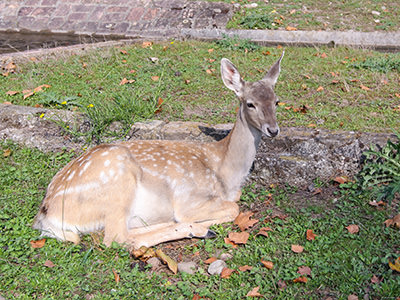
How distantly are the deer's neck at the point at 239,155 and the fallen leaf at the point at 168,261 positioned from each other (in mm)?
1054

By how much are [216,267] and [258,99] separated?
1628 mm

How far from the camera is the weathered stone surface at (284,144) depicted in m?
4.64

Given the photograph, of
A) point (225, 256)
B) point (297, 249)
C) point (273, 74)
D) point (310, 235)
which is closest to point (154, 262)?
point (225, 256)

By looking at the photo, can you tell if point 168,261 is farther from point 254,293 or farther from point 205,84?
point 205,84

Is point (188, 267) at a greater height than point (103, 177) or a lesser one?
lesser

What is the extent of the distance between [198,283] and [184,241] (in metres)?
0.64

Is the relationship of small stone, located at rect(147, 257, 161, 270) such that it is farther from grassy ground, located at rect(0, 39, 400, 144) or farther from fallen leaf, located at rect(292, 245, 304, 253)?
grassy ground, located at rect(0, 39, 400, 144)

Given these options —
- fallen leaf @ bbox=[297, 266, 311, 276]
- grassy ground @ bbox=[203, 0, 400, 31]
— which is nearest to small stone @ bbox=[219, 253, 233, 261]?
fallen leaf @ bbox=[297, 266, 311, 276]

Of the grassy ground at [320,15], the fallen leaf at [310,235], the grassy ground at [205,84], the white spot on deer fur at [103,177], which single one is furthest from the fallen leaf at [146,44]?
the fallen leaf at [310,235]

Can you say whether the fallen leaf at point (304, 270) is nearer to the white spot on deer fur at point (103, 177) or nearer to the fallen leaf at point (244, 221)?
the fallen leaf at point (244, 221)

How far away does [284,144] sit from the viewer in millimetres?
4820

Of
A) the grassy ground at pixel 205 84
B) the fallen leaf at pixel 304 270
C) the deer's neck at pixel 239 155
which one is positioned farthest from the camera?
the grassy ground at pixel 205 84

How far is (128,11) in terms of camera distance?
11.4 m

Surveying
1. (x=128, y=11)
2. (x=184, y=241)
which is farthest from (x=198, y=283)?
(x=128, y=11)
